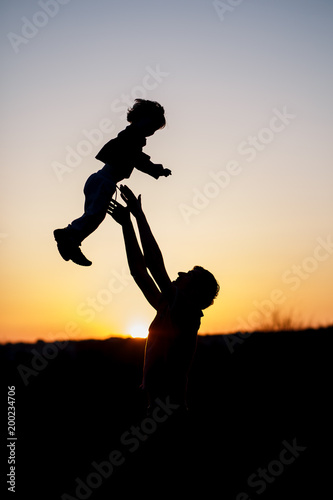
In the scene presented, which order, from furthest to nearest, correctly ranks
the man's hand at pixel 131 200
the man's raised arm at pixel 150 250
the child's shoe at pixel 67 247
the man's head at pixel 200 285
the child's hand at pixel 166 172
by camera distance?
1. the child's hand at pixel 166 172
2. the child's shoe at pixel 67 247
3. the man's head at pixel 200 285
4. the man's hand at pixel 131 200
5. the man's raised arm at pixel 150 250

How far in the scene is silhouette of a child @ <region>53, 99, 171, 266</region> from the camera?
14.1 feet

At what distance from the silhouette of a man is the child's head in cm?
93

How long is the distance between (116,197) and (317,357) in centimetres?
936

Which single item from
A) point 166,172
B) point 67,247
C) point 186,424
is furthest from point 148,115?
point 186,424

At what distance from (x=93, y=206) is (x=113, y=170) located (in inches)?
15.6

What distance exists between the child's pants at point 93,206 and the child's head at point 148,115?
0.55 metres

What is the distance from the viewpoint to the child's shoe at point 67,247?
4.27m

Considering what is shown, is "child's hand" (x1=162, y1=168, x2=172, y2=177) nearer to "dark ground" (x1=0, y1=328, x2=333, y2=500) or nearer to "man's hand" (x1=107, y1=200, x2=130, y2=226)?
"man's hand" (x1=107, y1=200, x2=130, y2=226)

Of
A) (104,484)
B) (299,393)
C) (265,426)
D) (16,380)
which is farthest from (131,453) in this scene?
(16,380)

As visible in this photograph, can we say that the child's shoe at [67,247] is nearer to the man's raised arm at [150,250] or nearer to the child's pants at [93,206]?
the child's pants at [93,206]

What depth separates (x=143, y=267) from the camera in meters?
4.06

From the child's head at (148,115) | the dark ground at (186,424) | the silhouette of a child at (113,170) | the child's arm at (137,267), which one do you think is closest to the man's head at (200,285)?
the child's arm at (137,267)

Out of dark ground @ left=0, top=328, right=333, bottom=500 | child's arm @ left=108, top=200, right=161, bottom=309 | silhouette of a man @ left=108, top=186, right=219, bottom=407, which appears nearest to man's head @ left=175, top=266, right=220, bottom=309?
silhouette of a man @ left=108, top=186, right=219, bottom=407

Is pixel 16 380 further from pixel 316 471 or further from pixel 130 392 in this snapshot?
pixel 316 471
